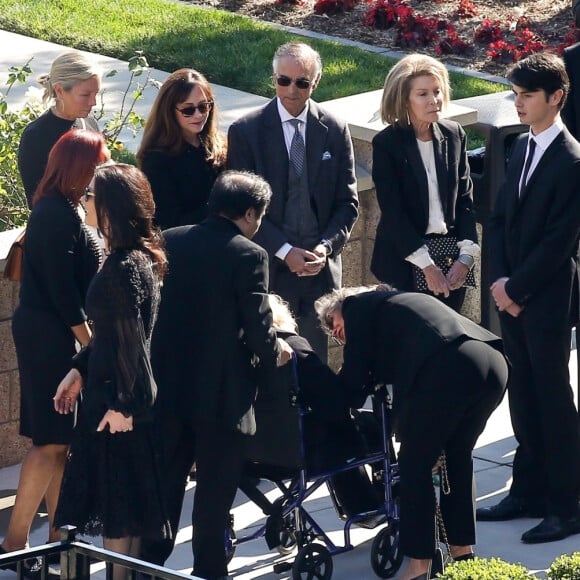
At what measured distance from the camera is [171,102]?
6.55m

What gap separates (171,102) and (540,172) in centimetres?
171

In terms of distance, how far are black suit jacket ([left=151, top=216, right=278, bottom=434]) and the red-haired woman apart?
0.44 metres

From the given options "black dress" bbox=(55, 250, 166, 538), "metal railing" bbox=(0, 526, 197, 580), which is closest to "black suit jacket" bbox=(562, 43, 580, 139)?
"black dress" bbox=(55, 250, 166, 538)

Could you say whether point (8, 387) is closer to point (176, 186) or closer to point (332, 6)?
point (176, 186)

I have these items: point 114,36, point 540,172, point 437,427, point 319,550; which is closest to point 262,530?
point 319,550

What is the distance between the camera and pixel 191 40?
43.7ft

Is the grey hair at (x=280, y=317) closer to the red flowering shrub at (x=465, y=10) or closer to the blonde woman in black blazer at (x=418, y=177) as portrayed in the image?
the blonde woman in black blazer at (x=418, y=177)

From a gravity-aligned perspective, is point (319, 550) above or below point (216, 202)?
below

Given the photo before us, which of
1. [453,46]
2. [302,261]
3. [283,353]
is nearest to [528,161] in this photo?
[302,261]

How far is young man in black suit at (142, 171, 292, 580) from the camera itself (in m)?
5.39

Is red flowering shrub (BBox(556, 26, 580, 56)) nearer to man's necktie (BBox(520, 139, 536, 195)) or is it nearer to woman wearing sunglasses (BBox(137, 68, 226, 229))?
man's necktie (BBox(520, 139, 536, 195))

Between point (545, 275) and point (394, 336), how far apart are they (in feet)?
3.19

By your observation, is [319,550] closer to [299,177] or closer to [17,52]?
[299,177]

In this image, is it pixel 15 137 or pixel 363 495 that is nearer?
pixel 363 495
